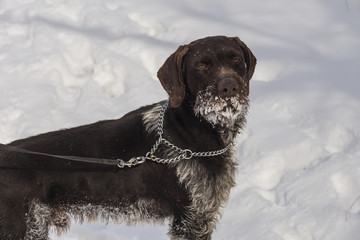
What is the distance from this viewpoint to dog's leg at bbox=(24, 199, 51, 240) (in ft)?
10.7

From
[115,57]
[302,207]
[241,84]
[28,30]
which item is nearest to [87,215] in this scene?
[241,84]

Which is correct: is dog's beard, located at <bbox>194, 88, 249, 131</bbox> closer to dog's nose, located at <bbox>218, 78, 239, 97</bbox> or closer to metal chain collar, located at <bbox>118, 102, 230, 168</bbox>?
dog's nose, located at <bbox>218, 78, 239, 97</bbox>

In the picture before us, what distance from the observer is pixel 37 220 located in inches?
130

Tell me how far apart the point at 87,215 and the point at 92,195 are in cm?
22

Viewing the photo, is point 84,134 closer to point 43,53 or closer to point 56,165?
point 56,165

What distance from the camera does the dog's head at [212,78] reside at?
9.93 feet

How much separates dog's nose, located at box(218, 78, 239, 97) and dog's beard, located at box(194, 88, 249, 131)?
31 millimetres

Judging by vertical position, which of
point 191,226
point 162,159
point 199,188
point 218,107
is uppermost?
point 218,107

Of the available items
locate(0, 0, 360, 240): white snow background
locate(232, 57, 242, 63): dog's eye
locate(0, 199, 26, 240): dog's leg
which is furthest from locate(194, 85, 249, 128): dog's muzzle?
locate(0, 0, 360, 240): white snow background

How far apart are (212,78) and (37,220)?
4.99ft

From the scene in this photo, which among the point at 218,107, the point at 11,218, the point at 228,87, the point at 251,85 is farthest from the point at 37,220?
the point at 251,85

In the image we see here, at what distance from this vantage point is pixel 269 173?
4883 millimetres

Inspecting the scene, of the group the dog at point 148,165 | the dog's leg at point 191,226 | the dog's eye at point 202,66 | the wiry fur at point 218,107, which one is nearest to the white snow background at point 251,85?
the dog's leg at point 191,226

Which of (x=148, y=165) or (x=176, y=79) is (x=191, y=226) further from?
(x=176, y=79)
